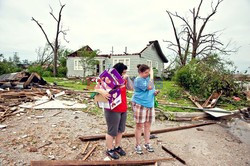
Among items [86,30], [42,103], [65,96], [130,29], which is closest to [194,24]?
[130,29]

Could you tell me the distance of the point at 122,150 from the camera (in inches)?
132

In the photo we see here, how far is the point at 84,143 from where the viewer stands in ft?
12.4

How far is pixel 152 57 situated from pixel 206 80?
607 inches

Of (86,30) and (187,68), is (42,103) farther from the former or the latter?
(86,30)

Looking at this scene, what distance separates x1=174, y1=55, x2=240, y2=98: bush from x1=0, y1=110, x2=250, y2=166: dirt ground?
3753 millimetres

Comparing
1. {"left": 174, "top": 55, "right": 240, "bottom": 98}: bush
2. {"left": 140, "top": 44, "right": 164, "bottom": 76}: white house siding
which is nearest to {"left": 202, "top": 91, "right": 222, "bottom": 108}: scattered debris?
{"left": 174, "top": 55, "right": 240, "bottom": 98}: bush

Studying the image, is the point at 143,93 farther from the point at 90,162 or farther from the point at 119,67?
the point at 90,162

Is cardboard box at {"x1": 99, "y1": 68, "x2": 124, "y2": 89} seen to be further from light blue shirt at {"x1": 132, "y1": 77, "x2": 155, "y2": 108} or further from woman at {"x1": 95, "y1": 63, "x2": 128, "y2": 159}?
light blue shirt at {"x1": 132, "y1": 77, "x2": 155, "y2": 108}

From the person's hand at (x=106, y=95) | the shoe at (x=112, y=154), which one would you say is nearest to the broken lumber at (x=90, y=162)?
the shoe at (x=112, y=154)

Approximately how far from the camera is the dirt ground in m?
3.23

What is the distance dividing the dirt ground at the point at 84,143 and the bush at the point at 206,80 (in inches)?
148

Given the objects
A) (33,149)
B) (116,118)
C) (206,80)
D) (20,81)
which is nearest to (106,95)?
(116,118)

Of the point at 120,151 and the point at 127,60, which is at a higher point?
the point at 127,60

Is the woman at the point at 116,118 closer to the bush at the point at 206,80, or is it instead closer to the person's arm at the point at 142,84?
the person's arm at the point at 142,84
